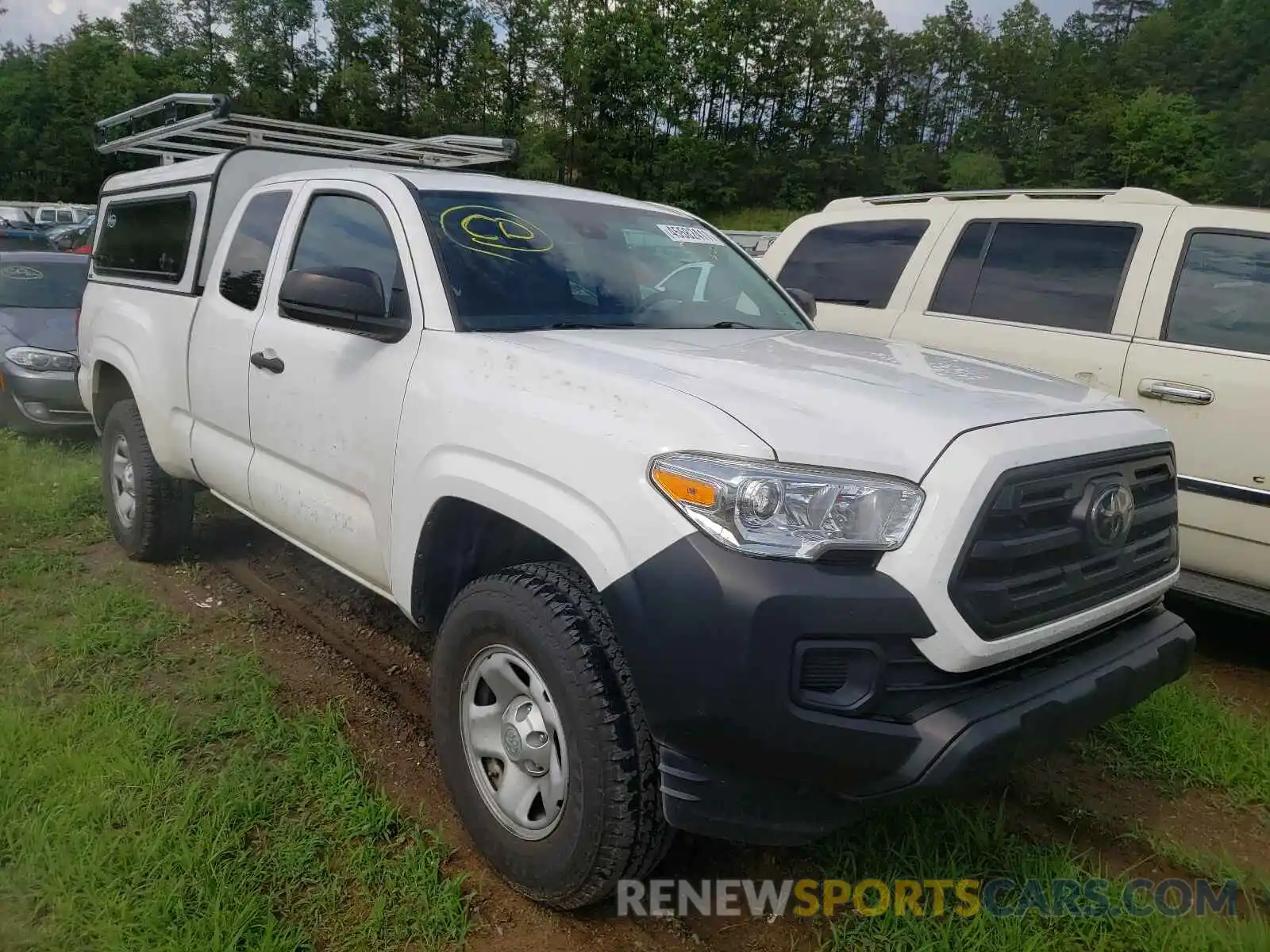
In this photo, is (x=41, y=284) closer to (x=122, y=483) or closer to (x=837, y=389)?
(x=122, y=483)

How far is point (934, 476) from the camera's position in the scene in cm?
202

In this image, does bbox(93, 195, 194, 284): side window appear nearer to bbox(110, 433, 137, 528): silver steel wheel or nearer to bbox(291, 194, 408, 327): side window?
bbox(110, 433, 137, 528): silver steel wheel

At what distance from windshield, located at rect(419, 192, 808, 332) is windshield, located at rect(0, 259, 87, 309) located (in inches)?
274

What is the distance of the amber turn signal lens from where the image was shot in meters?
2.01

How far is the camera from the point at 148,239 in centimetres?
512

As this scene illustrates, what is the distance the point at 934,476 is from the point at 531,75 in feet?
213

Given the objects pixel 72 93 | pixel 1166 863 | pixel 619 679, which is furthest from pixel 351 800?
pixel 72 93

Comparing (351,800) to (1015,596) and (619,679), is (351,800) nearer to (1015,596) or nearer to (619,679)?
(619,679)

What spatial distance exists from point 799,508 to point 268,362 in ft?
7.76

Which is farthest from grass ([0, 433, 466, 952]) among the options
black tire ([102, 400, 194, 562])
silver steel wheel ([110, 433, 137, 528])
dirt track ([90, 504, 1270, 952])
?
silver steel wheel ([110, 433, 137, 528])

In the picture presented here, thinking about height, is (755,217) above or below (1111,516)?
below

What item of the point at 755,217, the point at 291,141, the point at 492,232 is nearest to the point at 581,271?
the point at 492,232

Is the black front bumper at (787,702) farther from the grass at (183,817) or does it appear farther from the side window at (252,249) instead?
the side window at (252,249)

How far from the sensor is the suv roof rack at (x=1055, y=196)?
4.61m
